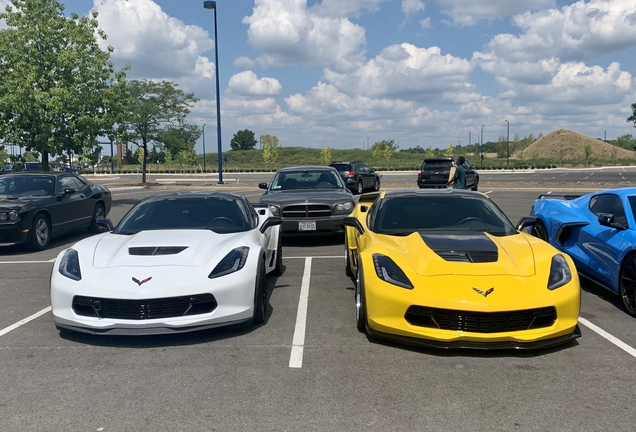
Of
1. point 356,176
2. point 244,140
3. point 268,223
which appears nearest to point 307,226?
point 268,223

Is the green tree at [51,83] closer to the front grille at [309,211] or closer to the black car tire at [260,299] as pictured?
the front grille at [309,211]

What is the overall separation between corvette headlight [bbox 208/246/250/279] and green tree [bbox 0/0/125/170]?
16.1 m

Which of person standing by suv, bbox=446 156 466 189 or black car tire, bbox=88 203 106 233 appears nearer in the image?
black car tire, bbox=88 203 106 233

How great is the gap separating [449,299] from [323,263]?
454cm

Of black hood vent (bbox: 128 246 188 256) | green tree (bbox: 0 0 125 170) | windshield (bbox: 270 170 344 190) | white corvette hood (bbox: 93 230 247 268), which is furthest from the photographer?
green tree (bbox: 0 0 125 170)

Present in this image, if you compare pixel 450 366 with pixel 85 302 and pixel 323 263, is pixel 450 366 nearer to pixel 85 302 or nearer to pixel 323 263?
pixel 85 302

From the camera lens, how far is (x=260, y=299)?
5.38 metres

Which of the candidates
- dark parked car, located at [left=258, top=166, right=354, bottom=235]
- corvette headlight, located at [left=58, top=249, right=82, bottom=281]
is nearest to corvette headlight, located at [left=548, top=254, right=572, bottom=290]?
corvette headlight, located at [left=58, top=249, right=82, bottom=281]

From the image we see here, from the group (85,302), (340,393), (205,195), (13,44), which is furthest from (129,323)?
(13,44)

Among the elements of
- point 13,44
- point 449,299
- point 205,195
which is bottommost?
point 449,299

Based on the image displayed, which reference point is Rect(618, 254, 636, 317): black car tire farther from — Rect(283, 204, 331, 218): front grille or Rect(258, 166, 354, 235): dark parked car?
Rect(283, 204, 331, 218): front grille

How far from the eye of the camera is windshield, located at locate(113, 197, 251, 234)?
6.27 m

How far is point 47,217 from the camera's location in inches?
425

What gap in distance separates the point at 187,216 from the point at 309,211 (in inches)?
156
